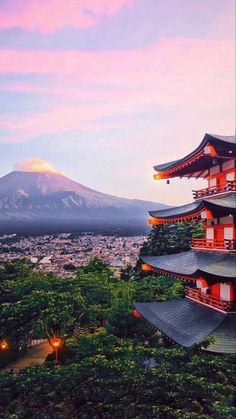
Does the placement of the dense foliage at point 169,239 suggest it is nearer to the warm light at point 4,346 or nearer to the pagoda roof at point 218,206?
the warm light at point 4,346

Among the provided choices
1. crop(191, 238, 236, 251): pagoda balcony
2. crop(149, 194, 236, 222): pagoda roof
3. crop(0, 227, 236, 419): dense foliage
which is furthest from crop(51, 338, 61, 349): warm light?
crop(149, 194, 236, 222): pagoda roof

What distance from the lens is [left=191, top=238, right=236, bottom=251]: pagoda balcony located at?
35.9 feet

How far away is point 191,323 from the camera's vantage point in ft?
36.1

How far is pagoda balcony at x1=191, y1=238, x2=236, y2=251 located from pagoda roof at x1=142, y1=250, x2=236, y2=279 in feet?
0.62

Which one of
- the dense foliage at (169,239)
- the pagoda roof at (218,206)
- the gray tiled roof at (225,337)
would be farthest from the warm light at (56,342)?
the dense foliage at (169,239)

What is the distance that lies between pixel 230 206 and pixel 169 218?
3.42m

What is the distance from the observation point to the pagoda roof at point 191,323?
30.9 feet

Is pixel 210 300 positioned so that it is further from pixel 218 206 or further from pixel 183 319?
pixel 218 206

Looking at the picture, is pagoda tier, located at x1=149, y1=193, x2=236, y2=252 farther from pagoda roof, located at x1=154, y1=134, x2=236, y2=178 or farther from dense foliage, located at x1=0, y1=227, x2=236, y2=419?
dense foliage, located at x1=0, y1=227, x2=236, y2=419

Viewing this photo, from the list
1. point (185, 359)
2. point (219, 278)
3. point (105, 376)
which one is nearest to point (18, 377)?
point (105, 376)

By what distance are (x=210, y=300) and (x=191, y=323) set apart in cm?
99

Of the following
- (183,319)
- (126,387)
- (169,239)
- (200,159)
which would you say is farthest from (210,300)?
(169,239)

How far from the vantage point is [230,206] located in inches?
400

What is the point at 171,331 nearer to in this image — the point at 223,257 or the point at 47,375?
the point at 223,257
